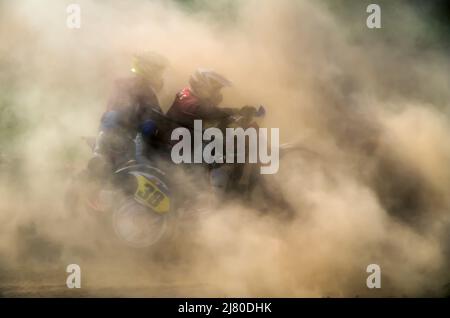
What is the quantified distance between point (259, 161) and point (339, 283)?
1.73m

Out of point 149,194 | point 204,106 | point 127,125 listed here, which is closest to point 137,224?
point 149,194

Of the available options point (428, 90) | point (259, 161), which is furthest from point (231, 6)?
point (428, 90)

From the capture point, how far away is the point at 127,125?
7090 mm

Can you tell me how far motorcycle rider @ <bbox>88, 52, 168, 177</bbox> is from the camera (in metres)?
7.04

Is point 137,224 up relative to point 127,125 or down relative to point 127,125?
down

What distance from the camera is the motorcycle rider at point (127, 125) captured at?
23.1 feet

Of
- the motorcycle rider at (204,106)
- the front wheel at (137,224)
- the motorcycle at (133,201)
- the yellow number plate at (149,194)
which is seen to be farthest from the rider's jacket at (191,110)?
the front wheel at (137,224)

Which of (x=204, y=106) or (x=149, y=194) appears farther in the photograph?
(x=204, y=106)

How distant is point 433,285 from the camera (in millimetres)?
7012

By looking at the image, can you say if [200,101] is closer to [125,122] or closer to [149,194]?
[125,122]

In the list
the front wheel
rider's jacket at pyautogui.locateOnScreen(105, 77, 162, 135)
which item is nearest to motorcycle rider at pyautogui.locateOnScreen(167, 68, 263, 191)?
rider's jacket at pyautogui.locateOnScreen(105, 77, 162, 135)

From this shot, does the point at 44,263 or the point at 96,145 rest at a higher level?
the point at 96,145
